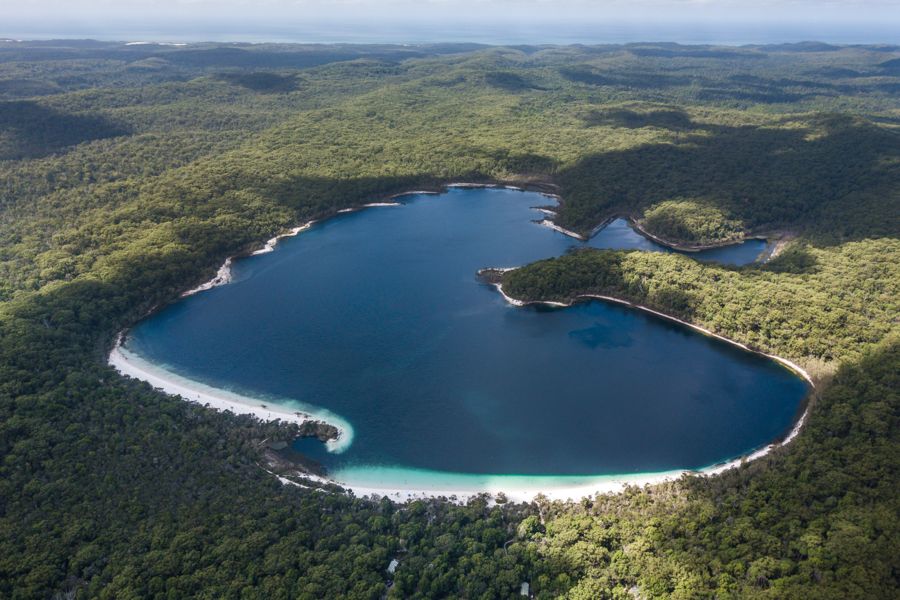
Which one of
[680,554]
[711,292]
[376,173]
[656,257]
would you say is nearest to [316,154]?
[376,173]

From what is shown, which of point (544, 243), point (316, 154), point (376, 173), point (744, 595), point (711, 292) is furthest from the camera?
point (316, 154)

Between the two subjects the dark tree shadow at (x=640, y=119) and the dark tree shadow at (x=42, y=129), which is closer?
the dark tree shadow at (x=42, y=129)

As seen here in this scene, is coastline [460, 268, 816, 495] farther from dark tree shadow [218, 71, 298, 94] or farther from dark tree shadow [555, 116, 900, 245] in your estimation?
dark tree shadow [218, 71, 298, 94]

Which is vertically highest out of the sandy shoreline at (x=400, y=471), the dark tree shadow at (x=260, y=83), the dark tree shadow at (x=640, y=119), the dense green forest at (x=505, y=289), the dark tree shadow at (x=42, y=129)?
the dark tree shadow at (x=260, y=83)

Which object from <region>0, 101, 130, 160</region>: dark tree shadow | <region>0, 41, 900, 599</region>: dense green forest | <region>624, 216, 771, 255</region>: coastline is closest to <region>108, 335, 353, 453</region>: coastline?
<region>0, 41, 900, 599</region>: dense green forest

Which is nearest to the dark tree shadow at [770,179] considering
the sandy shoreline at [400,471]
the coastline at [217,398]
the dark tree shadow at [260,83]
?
the sandy shoreline at [400,471]

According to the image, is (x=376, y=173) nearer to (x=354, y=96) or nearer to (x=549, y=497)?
(x=549, y=497)

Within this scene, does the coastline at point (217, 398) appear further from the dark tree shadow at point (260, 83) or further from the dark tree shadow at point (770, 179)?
the dark tree shadow at point (260, 83)
